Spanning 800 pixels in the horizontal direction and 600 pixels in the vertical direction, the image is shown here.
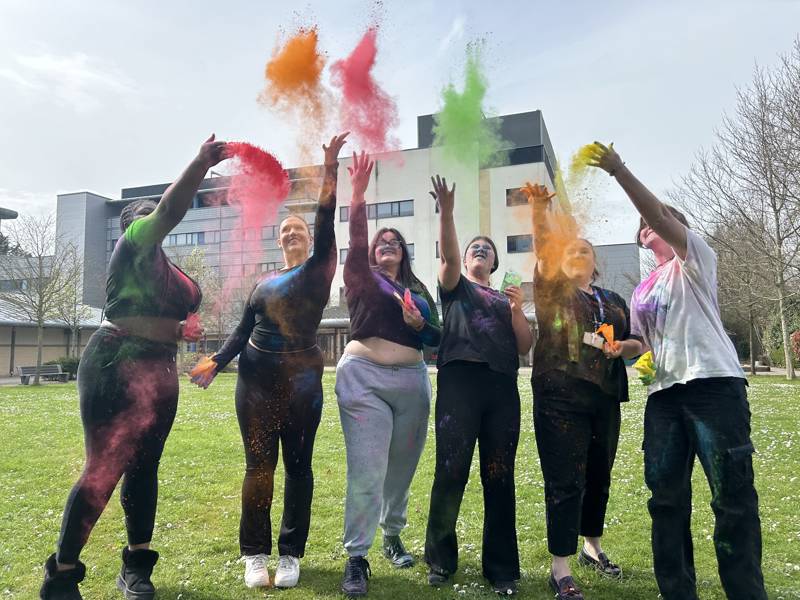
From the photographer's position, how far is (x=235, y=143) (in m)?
3.41

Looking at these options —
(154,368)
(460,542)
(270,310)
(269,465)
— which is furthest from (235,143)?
(460,542)

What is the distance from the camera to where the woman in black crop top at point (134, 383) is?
128 inches

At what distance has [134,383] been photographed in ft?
11.0

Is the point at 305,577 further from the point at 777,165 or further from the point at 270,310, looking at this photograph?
the point at 777,165

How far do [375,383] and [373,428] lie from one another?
300mm

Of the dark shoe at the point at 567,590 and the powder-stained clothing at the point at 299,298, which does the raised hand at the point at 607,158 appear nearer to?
the powder-stained clothing at the point at 299,298

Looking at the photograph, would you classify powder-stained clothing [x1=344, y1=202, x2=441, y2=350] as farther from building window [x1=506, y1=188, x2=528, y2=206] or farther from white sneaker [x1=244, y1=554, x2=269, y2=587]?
white sneaker [x1=244, y1=554, x2=269, y2=587]

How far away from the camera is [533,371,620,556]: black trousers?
3547mm

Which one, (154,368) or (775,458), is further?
(775,458)

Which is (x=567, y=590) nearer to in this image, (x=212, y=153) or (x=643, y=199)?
(x=643, y=199)

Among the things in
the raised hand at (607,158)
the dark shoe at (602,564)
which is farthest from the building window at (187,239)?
the dark shoe at (602,564)

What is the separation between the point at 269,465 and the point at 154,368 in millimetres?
993

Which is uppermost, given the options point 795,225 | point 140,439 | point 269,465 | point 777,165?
point 777,165

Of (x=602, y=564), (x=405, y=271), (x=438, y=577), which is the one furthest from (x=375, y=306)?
(x=602, y=564)
